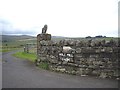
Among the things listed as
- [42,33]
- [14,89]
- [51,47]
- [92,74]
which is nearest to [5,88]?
[14,89]

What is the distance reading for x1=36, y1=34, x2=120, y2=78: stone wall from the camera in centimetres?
933

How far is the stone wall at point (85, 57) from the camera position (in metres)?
9.33

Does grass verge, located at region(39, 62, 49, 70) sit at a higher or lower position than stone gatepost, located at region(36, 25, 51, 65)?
lower

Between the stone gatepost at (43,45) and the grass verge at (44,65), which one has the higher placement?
the stone gatepost at (43,45)

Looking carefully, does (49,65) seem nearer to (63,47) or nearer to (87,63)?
(63,47)

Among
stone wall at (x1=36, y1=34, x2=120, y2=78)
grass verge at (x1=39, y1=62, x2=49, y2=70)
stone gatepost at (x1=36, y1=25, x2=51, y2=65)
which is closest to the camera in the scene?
stone wall at (x1=36, y1=34, x2=120, y2=78)

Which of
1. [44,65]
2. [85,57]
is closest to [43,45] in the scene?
[44,65]

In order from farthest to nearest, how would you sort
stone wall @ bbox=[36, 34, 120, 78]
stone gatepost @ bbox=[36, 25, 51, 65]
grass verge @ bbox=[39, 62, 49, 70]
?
stone gatepost @ bbox=[36, 25, 51, 65] → grass verge @ bbox=[39, 62, 49, 70] → stone wall @ bbox=[36, 34, 120, 78]

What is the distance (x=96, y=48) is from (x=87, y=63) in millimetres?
874

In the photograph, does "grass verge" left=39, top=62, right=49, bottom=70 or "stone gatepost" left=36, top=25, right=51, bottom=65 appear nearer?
"grass verge" left=39, top=62, right=49, bottom=70

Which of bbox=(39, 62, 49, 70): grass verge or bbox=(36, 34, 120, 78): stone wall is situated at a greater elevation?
bbox=(36, 34, 120, 78): stone wall

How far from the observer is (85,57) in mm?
10148

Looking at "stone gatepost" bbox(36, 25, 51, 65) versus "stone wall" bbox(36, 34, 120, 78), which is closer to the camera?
"stone wall" bbox(36, 34, 120, 78)

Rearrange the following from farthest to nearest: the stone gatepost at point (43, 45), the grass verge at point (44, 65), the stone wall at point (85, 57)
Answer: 1. the stone gatepost at point (43, 45)
2. the grass verge at point (44, 65)
3. the stone wall at point (85, 57)
